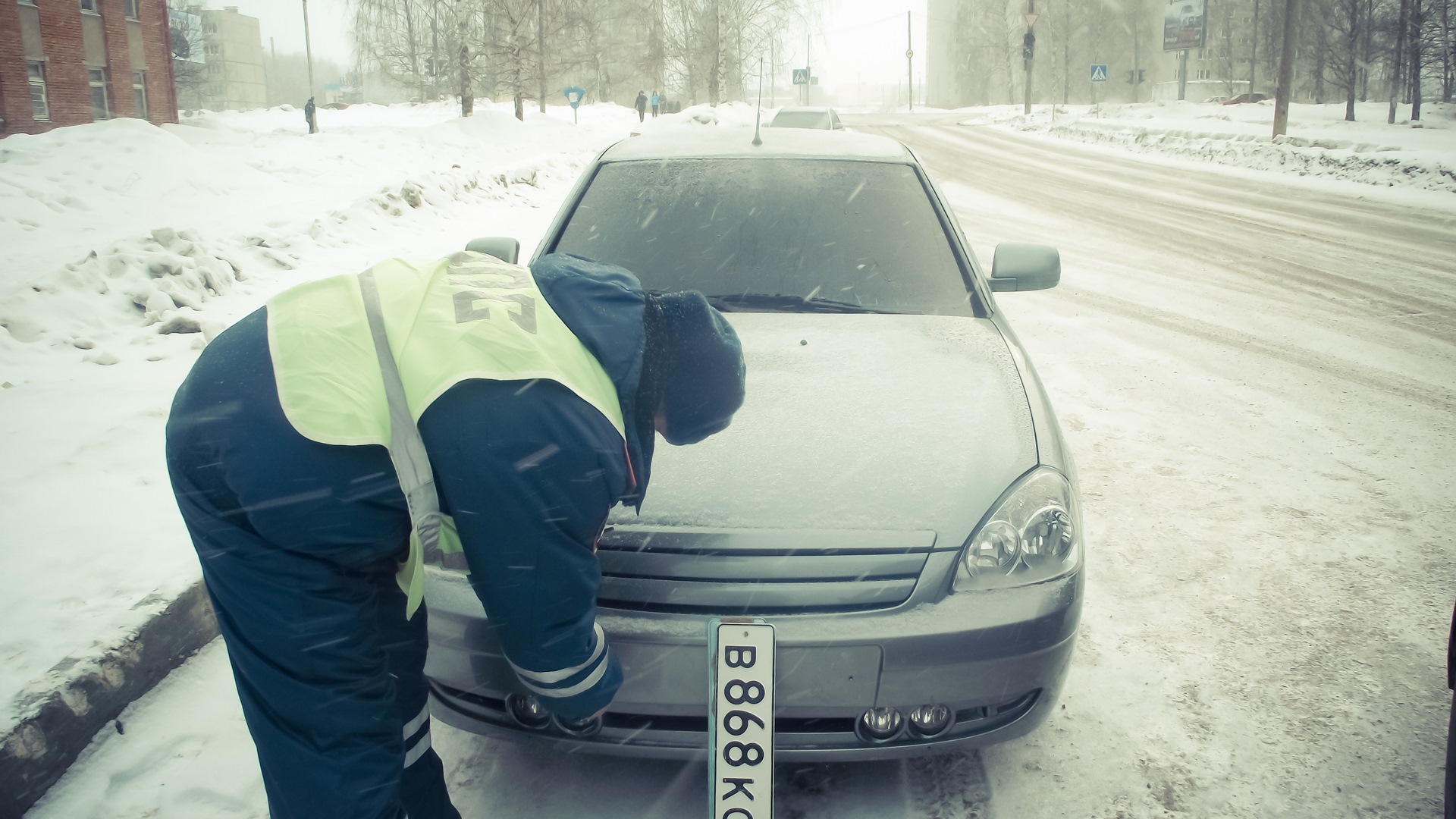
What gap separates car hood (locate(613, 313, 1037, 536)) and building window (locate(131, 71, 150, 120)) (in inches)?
1421

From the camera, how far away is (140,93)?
31.7 m

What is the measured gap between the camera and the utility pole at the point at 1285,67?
20469 mm

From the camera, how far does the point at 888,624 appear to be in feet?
6.28

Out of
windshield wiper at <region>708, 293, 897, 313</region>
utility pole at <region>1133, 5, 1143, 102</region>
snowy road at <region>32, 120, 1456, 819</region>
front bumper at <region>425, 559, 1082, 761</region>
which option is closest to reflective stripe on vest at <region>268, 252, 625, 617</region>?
front bumper at <region>425, 559, 1082, 761</region>

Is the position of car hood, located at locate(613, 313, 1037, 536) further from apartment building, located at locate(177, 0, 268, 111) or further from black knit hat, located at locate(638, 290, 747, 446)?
apartment building, located at locate(177, 0, 268, 111)

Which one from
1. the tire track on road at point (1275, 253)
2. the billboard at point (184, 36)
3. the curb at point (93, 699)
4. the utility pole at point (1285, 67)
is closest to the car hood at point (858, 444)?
the curb at point (93, 699)

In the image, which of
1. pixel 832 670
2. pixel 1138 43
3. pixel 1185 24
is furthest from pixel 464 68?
pixel 1138 43

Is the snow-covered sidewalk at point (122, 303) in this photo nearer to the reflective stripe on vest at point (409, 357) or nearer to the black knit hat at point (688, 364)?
the reflective stripe on vest at point (409, 357)

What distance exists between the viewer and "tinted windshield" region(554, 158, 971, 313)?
3115mm

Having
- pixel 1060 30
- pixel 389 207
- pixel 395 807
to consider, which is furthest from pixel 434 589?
pixel 1060 30

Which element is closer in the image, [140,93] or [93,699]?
[93,699]

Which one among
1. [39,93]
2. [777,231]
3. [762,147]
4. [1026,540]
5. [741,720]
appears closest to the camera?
[741,720]

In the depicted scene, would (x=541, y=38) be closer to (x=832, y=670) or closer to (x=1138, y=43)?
(x=832, y=670)

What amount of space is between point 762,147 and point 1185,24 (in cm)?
5717
